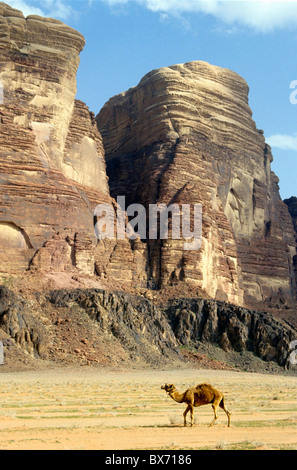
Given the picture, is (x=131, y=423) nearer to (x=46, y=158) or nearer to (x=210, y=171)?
(x=46, y=158)

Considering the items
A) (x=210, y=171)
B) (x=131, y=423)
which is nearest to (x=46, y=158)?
(x=210, y=171)

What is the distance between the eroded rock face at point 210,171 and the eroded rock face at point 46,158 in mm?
10799

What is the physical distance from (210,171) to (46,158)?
28.4 metres

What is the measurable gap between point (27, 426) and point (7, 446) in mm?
3236

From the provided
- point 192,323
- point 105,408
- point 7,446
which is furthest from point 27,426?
point 192,323

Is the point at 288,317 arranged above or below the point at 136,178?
below

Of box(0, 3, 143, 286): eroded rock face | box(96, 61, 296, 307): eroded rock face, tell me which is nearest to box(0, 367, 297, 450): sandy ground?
box(0, 3, 143, 286): eroded rock face

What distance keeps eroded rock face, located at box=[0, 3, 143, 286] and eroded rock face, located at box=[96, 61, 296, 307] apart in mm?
10799

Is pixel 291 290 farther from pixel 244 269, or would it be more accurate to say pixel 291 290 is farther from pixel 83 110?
pixel 83 110

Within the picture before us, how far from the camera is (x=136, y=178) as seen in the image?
93.1 m

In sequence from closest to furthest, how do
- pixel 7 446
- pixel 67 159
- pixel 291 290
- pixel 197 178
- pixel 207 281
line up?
1. pixel 7 446
2. pixel 67 159
3. pixel 207 281
4. pixel 197 178
5. pixel 291 290

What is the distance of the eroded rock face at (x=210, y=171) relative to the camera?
84.4 meters

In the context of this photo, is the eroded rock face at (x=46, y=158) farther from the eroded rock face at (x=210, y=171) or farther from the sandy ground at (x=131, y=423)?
the sandy ground at (x=131, y=423)

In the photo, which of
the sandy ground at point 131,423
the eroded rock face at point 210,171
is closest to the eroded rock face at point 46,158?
the eroded rock face at point 210,171
